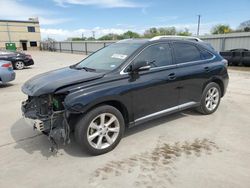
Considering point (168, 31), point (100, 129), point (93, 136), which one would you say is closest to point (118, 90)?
point (100, 129)

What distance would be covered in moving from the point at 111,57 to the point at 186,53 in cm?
155

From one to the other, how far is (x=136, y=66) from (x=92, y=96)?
2.89ft

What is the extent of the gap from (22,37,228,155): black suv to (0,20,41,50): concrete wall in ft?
187

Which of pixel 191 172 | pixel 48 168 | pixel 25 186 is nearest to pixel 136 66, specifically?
pixel 191 172

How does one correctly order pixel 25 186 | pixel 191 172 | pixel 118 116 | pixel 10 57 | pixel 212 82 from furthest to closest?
pixel 10 57 → pixel 212 82 → pixel 118 116 → pixel 191 172 → pixel 25 186

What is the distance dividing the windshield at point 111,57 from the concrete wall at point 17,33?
186ft

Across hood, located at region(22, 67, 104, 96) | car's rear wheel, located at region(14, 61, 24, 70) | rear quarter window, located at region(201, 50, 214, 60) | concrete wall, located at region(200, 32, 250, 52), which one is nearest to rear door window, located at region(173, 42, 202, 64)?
rear quarter window, located at region(201, 50, 214, 60)

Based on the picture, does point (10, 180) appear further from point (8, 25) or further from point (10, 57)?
point (8, 25)

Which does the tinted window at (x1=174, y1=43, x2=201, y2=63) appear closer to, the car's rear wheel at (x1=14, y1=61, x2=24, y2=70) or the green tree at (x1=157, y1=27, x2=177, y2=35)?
the car's rear wheel at (x1=14, y1=61, x2=24, y2=70)

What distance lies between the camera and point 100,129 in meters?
3.33

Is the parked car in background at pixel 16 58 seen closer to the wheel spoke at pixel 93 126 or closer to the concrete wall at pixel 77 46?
the concrete wall at pixel 77 46

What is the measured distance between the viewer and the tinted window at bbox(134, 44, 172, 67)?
3.83 metres

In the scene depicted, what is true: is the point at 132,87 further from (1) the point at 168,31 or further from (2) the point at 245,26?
(1) the point at 168,31

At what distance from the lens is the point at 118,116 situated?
11.2 ft
